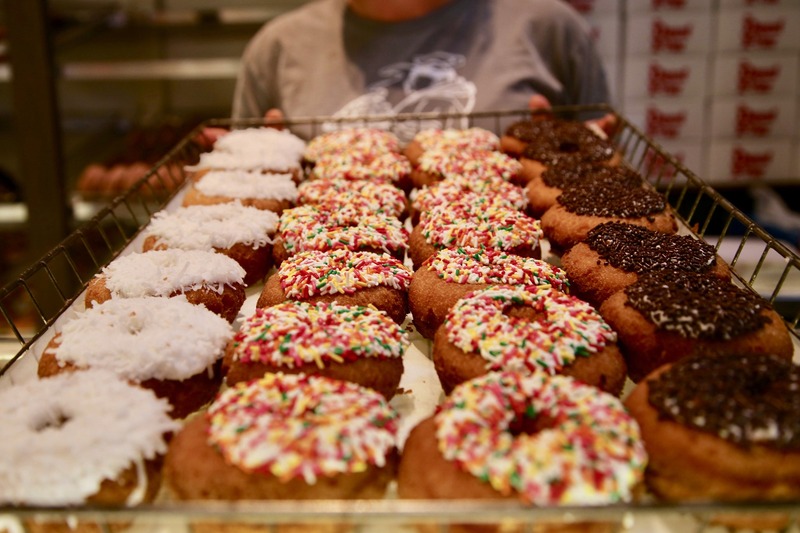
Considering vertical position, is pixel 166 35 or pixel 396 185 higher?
pixel 166 35

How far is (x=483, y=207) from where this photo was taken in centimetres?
246

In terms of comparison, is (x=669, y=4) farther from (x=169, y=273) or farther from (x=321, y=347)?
(x=321, y=347)

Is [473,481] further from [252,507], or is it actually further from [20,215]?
[20,215]

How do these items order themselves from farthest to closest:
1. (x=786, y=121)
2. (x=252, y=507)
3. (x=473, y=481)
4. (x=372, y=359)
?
1. (x=786, y=121)
2. (x=372, y=359)
3. (x=473, y=481)
4. (x=252, y=507)

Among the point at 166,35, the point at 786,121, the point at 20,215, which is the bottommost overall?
the point at 20,215

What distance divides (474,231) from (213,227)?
2.80 ft

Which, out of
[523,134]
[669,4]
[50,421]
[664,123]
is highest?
[669,4]

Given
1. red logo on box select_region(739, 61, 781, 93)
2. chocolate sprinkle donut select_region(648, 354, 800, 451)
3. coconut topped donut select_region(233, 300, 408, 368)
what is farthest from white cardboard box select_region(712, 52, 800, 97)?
coconut topped donut select_region(233, 300, 408, 368)

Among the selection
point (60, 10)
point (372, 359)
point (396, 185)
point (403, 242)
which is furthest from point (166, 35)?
point (372, 359)

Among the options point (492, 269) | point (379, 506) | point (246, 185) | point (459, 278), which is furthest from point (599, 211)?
point (379, 506)

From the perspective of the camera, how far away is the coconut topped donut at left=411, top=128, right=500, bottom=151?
120 inches

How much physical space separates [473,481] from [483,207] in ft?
4.34

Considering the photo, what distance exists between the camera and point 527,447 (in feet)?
4.26

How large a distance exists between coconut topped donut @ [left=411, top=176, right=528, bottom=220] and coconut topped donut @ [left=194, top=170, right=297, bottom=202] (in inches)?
19.8
